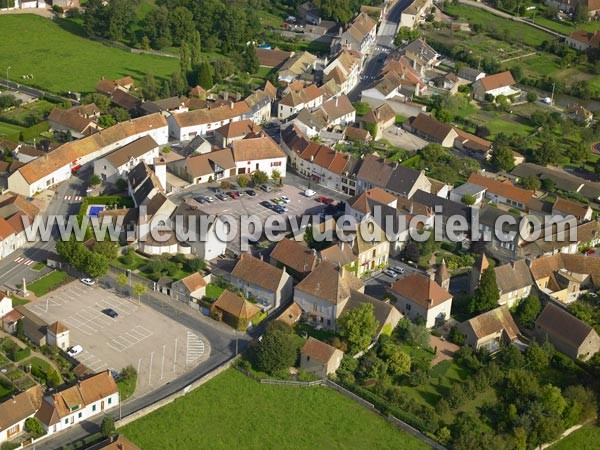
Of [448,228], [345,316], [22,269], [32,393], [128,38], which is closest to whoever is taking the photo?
[32,393]

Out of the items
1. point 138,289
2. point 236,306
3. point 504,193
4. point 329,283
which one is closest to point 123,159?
point 138,289

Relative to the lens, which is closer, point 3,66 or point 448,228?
point 448,228

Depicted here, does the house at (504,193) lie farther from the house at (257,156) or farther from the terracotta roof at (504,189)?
the house at (257,156)

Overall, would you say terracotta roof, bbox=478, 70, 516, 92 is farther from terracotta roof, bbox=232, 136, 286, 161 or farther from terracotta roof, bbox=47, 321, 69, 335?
terracotta roof, bbox=47, 321, 69, 335

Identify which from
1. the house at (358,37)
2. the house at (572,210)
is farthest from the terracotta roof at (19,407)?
the house at (358,37)

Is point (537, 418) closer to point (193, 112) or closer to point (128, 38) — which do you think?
point (193, 112)

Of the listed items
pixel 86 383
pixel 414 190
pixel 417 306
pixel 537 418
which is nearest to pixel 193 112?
pixel 414 190

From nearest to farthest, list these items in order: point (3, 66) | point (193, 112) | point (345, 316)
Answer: point (345, 316) → point (193, 112) → point (3, 66)

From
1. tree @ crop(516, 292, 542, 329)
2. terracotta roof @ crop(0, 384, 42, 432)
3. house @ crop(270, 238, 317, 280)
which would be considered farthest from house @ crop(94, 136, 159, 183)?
tree @ crop(516, 292, 542, 329)

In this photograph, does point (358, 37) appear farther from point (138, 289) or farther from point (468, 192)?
point (138, 289)
